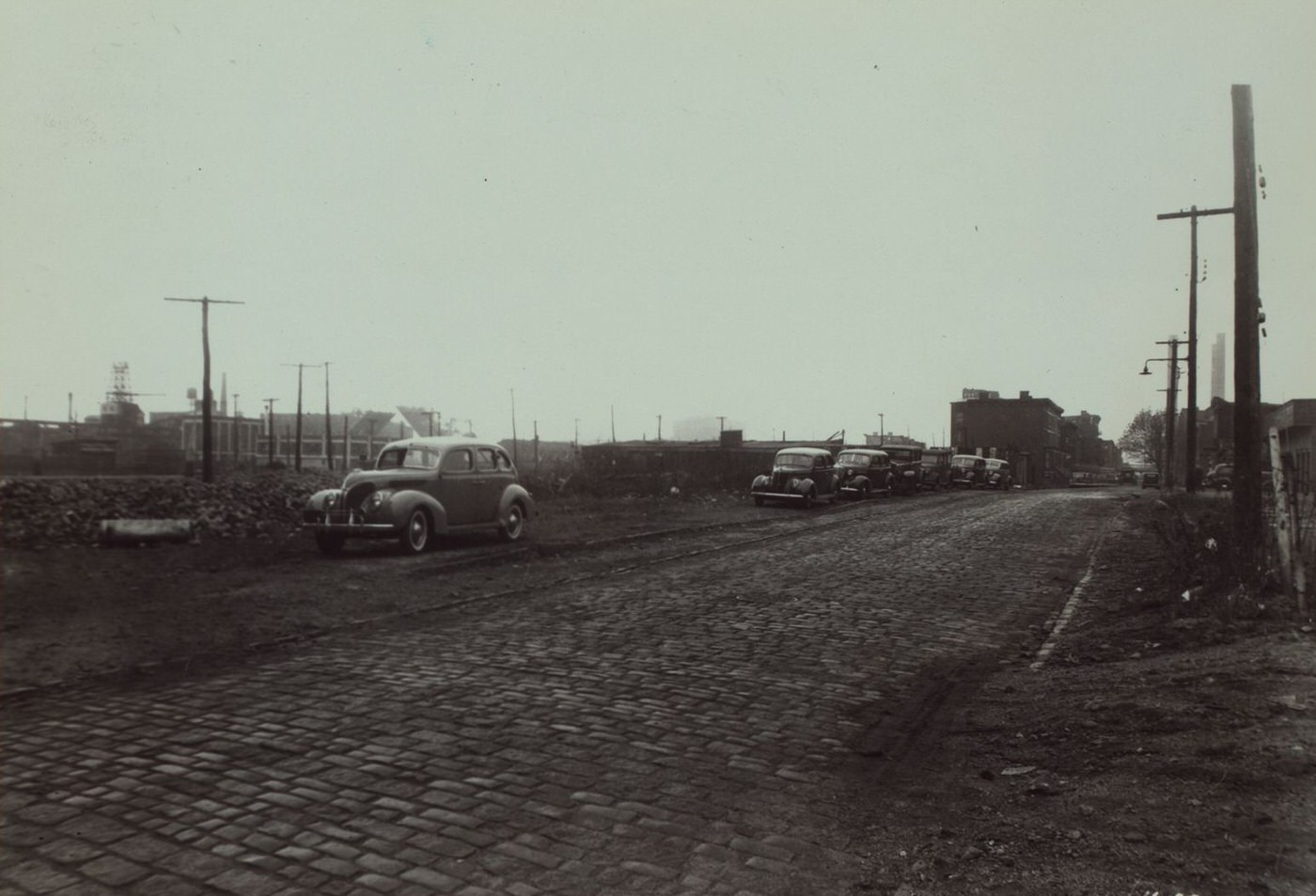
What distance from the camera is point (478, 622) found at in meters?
8.45

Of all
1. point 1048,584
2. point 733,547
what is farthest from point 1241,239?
point 733,547

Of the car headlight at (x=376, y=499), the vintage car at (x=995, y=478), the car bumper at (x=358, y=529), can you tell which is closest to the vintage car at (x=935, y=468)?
the vintage car at (x=995, y=478)

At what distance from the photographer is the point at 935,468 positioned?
40.2 m

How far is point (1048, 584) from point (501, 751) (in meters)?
8.58

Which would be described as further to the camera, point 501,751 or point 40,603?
point 40,603

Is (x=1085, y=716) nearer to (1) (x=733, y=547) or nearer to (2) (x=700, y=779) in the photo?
(2) (x=700, y=779)

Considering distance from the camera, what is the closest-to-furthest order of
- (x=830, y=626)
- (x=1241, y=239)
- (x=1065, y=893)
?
(x=1065, y=893) < (x=830, y=626) < (x=1241, y=239)

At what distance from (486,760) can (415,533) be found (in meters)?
9.76

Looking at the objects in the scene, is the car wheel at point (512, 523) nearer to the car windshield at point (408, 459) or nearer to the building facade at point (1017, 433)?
the car windshield at point (408, 459)

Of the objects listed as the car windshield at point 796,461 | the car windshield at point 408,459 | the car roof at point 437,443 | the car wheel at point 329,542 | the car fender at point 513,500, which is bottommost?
the car wheel at point 329,542

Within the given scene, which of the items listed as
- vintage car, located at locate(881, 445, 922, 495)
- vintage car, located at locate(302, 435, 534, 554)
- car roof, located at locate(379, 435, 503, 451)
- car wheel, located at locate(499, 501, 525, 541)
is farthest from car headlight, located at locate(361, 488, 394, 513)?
vintage car, located at locate(881, 445, 922, 495)

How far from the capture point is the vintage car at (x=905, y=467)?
35.0 m

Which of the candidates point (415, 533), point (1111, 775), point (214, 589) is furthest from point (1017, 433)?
point (1111, 775)

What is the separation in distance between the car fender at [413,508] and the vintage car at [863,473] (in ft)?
60.9
